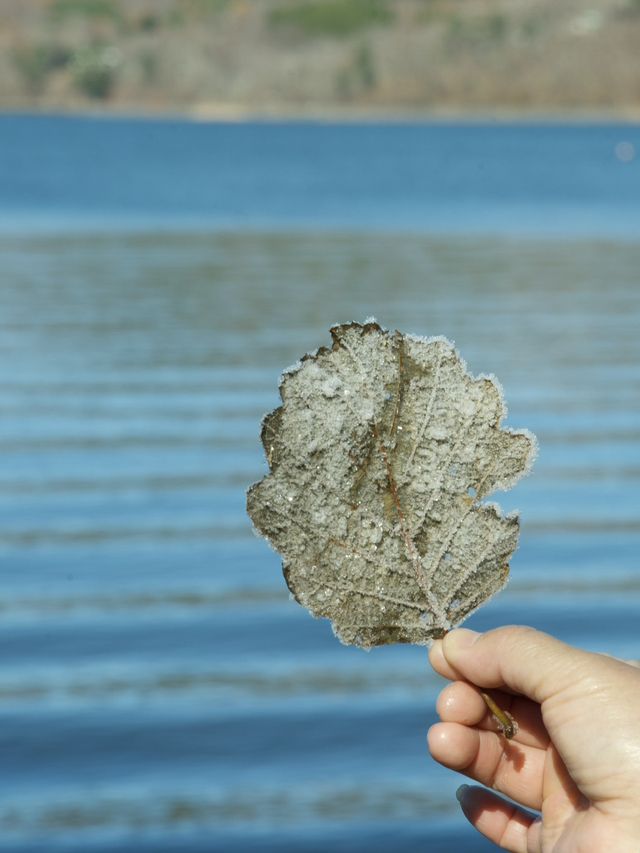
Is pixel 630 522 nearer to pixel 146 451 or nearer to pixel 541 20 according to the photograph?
pixel 146 451

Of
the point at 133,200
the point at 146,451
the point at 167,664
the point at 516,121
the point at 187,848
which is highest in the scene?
the point at 516,121

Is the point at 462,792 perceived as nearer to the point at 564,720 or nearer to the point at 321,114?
the point at 564,720

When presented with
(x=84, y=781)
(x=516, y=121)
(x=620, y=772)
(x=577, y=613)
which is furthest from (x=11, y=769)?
(x=516, y=121)

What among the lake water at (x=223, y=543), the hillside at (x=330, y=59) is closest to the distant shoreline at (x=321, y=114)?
the hillside at (x=330, y=59)

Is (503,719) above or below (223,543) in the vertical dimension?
below

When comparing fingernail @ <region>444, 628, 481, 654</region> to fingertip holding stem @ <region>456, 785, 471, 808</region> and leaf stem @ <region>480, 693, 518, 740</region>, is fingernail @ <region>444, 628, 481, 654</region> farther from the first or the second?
fingertip holding stem @ <region>456, 785, 471, 808</region>

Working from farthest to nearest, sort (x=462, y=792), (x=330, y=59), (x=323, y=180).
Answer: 1. (x=330, y=59)
2. (x=323, y=180)
3. (x=462, y=792)

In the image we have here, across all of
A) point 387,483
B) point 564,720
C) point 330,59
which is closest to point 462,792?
point 564,720

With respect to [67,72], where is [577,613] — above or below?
below
